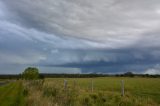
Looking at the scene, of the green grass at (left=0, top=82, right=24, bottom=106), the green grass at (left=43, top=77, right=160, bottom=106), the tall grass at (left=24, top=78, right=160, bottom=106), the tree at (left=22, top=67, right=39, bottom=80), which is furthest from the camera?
the tree at (left=22, top=67, right=39, bottom=80)

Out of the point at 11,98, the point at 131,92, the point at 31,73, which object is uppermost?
the point at 31,73

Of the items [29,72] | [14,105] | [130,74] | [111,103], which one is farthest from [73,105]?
[130,74]

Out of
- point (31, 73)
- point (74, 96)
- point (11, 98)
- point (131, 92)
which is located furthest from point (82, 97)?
point (31, 73)

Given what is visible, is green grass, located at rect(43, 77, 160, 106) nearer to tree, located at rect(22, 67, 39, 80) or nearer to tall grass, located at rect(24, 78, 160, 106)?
tall grass, located at rect(24, 78, 160, 106)

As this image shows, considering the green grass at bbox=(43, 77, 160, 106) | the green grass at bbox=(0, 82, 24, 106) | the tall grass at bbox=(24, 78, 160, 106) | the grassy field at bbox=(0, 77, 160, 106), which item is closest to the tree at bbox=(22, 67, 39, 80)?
the green grass at bbox=(43, 77, 160, 106)

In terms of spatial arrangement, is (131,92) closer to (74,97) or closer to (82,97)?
(82,97)

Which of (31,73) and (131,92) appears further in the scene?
(31,73)

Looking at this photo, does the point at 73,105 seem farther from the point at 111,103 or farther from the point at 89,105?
the point at 111,103

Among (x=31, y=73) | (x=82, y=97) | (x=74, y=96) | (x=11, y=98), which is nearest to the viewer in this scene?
(x=82, y=97)

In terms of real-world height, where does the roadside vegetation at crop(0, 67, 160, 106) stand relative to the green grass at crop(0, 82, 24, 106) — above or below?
above

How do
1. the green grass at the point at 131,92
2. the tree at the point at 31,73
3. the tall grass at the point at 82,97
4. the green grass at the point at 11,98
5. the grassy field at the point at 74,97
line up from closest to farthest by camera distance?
1. the tall grass at the point at 82,97
2. the grassy field at the point at 74,97
3. the green grass at the point at 131,92
4. the green grass at the point at 11,98
5. the tree at the point at 31,73

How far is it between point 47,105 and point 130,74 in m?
161

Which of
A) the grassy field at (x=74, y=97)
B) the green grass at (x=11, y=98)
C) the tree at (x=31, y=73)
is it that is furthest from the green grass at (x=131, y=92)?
the tree at (x=31, y=73)

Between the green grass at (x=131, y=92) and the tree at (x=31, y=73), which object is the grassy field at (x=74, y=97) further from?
the tree at (x=31, y=73)
